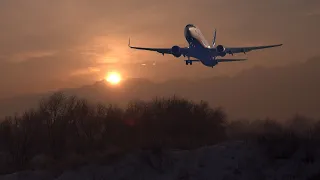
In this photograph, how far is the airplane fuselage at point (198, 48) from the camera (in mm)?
70250

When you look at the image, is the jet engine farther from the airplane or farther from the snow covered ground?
the snow covered ground

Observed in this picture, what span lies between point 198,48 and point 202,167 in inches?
677

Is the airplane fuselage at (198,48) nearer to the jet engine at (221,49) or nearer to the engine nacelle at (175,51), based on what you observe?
the jet engine at (221,49)

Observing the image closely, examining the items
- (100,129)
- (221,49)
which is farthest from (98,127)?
A: (221,49)

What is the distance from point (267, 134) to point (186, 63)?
1632 cm

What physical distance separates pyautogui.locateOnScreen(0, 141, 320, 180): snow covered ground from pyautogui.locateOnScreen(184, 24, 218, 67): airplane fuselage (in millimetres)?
13825

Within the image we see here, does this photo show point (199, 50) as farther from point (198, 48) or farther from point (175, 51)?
point (175, 51)

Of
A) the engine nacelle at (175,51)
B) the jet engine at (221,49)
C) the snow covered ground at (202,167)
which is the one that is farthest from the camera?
the jet engine at (221,49)

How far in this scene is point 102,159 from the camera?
63.5 meters

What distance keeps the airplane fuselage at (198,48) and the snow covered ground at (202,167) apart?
13825mm

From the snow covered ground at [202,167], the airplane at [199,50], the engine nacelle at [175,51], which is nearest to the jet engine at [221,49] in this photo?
the airplane at [199,50]

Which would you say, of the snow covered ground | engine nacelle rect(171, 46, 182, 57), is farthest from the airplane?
the snow covered ground

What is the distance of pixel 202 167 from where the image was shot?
59594mm

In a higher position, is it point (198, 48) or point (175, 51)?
point (198, 48)
